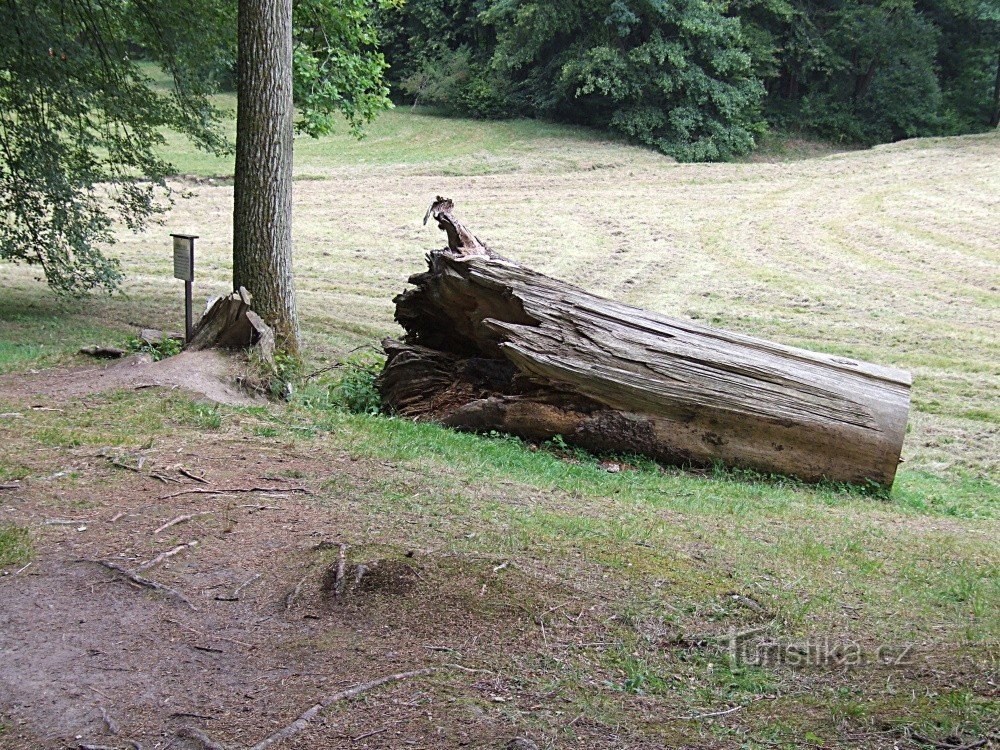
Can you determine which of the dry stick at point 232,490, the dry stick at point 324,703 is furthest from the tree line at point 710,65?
the dry stick at point 324,703

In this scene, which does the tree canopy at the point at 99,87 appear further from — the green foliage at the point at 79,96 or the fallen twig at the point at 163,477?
the fallen twig at the point at 163,477

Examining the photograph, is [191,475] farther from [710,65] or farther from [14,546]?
[710,65]

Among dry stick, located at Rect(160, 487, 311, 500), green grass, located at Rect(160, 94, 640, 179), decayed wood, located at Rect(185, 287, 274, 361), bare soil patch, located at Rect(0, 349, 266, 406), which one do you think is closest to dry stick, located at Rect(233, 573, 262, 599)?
dry stick, located at Rect(160, 487, 311, 500)

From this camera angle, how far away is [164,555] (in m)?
4.49

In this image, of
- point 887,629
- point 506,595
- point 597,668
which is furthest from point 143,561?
point 887,629

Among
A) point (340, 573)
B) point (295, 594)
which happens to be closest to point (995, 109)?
point (340, 573)

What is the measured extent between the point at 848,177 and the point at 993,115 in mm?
13329

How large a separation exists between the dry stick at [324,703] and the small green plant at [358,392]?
519cm

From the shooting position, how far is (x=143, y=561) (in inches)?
174

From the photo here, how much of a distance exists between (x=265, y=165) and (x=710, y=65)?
28330 millimetres

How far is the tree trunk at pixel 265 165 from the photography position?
28.4ft

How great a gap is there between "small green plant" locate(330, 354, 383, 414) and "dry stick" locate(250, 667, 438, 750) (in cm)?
519

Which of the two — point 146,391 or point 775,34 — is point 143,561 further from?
point 775,34

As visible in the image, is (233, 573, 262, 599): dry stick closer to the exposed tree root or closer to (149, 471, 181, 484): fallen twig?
the exposed tree root
